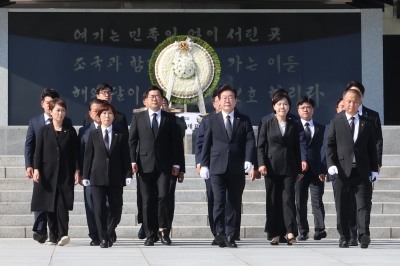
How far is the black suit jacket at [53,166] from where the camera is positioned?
1046 cm

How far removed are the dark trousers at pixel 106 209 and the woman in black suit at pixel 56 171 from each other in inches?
14.6

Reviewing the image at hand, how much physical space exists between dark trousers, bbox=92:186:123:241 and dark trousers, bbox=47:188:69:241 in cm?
38

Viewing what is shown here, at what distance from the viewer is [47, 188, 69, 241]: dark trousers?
10375 millimetres

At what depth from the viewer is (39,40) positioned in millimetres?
18859

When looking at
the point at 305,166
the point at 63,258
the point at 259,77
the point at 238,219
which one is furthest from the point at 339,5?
the point at 63,258

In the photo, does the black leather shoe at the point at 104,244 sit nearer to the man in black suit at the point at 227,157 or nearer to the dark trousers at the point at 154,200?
the dark trousers at the point at 154,200

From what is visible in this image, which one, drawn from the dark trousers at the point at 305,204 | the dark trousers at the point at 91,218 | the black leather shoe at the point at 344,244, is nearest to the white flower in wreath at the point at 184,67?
the dark trousers at the point at 305,204

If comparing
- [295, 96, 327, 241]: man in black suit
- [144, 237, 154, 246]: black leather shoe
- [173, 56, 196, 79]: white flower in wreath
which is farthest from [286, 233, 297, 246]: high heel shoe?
[173, 56, 196, 79]: white flower in wreath

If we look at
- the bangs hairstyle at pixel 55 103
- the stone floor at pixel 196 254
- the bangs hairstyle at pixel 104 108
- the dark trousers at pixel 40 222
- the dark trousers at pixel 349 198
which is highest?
the bangs hairstyle at pixel 55 103

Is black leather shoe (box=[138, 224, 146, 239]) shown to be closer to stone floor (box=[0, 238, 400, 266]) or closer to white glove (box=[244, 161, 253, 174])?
stone floor (box=[0, 238, 400, 266])

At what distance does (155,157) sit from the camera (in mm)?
10539

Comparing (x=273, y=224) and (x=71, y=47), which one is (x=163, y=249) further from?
(x=71, y=47)

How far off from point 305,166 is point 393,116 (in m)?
9.84

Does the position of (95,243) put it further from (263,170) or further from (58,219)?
(263,170)
